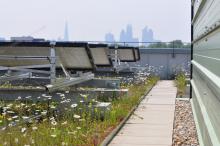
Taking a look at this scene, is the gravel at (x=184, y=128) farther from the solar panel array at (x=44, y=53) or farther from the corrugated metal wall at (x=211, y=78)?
the solar panel array at (x=44, y=53)

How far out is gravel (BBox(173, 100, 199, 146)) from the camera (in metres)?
7.75

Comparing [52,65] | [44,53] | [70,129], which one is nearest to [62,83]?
[52,65]

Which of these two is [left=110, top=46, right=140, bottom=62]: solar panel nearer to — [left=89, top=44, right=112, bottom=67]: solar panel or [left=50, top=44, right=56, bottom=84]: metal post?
[left=89, top=44, right=112, bottom=67]: solar panel

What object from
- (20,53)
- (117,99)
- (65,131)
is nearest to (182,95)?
(117,99)

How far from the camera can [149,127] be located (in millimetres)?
9117

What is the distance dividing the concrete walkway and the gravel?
115mm

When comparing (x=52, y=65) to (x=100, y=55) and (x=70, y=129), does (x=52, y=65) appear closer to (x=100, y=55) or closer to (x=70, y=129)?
(x=70, y=129)

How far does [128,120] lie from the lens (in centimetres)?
1002

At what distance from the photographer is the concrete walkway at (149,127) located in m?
7.55

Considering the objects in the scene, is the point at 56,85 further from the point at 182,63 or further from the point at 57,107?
the point at 182,63

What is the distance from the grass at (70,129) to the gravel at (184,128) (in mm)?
1109

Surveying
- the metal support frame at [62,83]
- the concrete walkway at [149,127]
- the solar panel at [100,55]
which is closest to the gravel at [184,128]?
the concrete walkway at [149,127]

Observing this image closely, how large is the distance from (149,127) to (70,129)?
6.16 feet

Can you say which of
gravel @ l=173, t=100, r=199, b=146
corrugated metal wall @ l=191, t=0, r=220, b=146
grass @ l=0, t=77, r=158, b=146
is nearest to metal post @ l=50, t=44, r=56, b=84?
grass @ l=0, t=77, r=158, b=146
